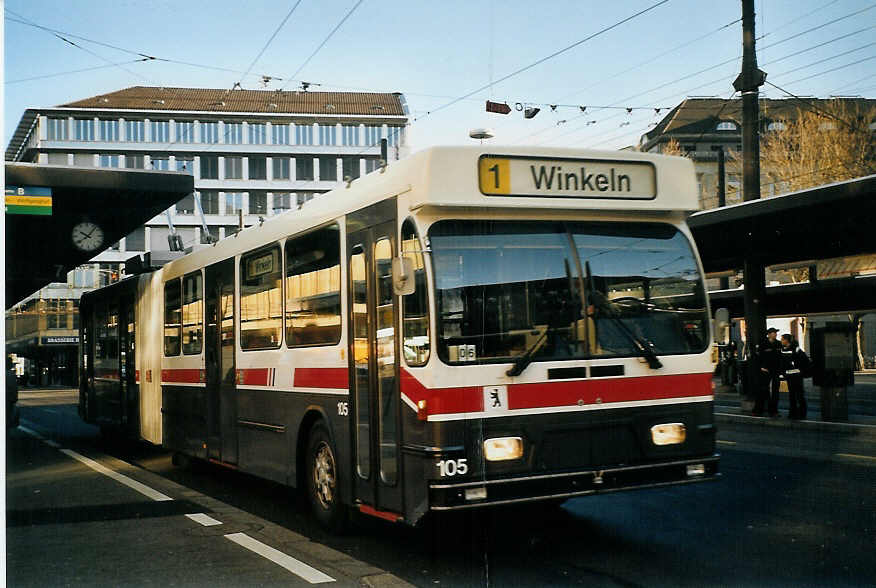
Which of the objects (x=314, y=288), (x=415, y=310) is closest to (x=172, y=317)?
(x=314, y=288)

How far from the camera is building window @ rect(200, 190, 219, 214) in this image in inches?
3602

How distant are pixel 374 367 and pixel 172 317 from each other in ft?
23.6

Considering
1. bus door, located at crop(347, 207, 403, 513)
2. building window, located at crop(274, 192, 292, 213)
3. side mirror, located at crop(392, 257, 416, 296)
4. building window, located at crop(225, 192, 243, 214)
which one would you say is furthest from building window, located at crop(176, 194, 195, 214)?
side mirror, located at crop(392, 257, 416, 296)

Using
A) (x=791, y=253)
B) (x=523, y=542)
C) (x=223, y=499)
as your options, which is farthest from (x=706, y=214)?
(x=523, y=542)

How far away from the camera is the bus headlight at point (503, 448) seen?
6.90m

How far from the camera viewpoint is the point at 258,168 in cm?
9312

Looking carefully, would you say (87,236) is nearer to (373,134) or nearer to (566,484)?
(566,484)

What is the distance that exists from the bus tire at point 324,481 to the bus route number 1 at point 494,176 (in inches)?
104

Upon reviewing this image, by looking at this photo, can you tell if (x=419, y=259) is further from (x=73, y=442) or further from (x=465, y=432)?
(x=73, y=442)

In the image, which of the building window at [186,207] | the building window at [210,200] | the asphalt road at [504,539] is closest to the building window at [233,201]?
the building window at [210,200]

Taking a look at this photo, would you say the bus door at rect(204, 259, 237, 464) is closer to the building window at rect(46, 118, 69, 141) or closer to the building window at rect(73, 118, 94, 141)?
the building window at rect(73, 118, 94, 141)

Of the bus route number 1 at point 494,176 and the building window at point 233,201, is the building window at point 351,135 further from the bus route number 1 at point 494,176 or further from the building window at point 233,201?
the bus route number 1 at point 494,176

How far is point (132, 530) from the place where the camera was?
30.2 feet

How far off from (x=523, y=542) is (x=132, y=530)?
356cm
